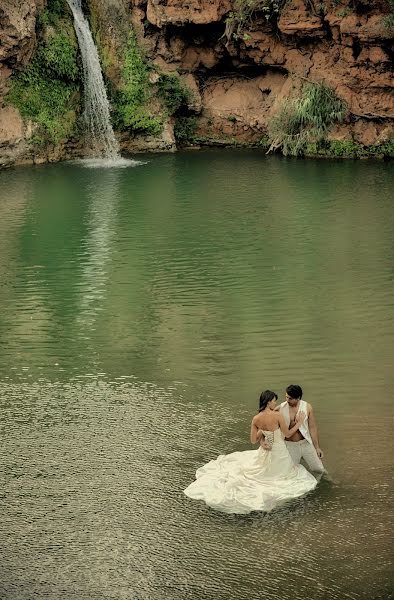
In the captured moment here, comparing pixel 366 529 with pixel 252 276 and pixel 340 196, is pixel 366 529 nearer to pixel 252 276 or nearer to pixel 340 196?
pixel 252 276

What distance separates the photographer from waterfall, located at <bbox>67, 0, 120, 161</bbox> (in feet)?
117

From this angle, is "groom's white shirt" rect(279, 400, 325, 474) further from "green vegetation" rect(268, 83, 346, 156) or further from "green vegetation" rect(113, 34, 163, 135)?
"green vegetation" rect(113, 34, 163, 135)

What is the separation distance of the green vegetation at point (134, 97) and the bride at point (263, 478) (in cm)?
2529

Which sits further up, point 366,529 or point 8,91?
point 8,91

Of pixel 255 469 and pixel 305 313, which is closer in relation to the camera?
pixel 255 469

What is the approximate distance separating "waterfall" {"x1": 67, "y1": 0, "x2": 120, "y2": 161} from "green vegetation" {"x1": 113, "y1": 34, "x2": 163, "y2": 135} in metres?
0.50

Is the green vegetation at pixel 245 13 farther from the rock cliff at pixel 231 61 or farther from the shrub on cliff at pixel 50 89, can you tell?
the shrub on cliff at pixel 50 89

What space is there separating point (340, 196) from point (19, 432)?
16.1m

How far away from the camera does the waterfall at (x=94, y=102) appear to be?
117 feet

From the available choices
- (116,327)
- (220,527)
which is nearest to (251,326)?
(116,327)

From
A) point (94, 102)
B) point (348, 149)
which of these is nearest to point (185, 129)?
point (94, 102)

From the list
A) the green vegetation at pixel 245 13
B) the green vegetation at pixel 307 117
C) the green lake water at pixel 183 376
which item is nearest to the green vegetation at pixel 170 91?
the green vegetation at pixel 245 13

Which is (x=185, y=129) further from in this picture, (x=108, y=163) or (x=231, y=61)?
(x=108, y=163)

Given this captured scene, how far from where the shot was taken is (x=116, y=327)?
1839 centimetres
